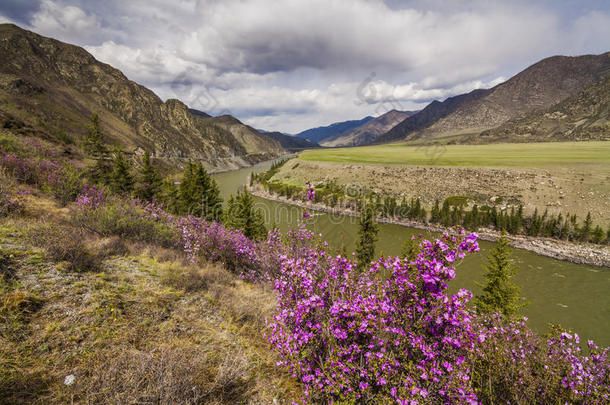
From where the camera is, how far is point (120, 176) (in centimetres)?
3284

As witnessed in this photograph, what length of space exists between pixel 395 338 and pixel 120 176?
3971 centimetres

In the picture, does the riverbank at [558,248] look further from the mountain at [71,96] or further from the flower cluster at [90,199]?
the mountain at [71,96]

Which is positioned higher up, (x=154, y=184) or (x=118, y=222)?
(x=154, y=184)

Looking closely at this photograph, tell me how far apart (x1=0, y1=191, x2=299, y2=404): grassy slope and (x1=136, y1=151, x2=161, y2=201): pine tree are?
1146 inches

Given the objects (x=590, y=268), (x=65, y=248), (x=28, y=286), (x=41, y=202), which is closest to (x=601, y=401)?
(x=28, y=286)

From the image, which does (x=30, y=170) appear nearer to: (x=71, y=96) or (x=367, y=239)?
(x=367, y=239)

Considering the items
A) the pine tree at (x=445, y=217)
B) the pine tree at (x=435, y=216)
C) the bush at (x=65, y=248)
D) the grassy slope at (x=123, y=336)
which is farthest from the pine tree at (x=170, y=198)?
the pine tree at (x=445, y=217)

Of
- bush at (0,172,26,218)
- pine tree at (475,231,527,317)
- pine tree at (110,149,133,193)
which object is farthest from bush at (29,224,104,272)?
pine tree at (110,149,133,193)

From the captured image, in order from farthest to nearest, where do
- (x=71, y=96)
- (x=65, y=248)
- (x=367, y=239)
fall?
(x=71, y=96) → (x=367, y=239) → (x=65, y=248)

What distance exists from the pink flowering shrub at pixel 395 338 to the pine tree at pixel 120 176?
3680 centimetres

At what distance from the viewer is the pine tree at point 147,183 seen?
34.0 meters

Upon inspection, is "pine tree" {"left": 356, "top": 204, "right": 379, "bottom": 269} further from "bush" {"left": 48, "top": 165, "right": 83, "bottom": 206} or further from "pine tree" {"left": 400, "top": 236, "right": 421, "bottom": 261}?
"bush" {"left": 48, "top": 165, "right": 83, "bottom": 206}

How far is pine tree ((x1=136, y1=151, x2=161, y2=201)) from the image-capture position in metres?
34.0

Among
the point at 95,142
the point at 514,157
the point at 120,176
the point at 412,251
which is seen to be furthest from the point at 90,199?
the point at 514,157
